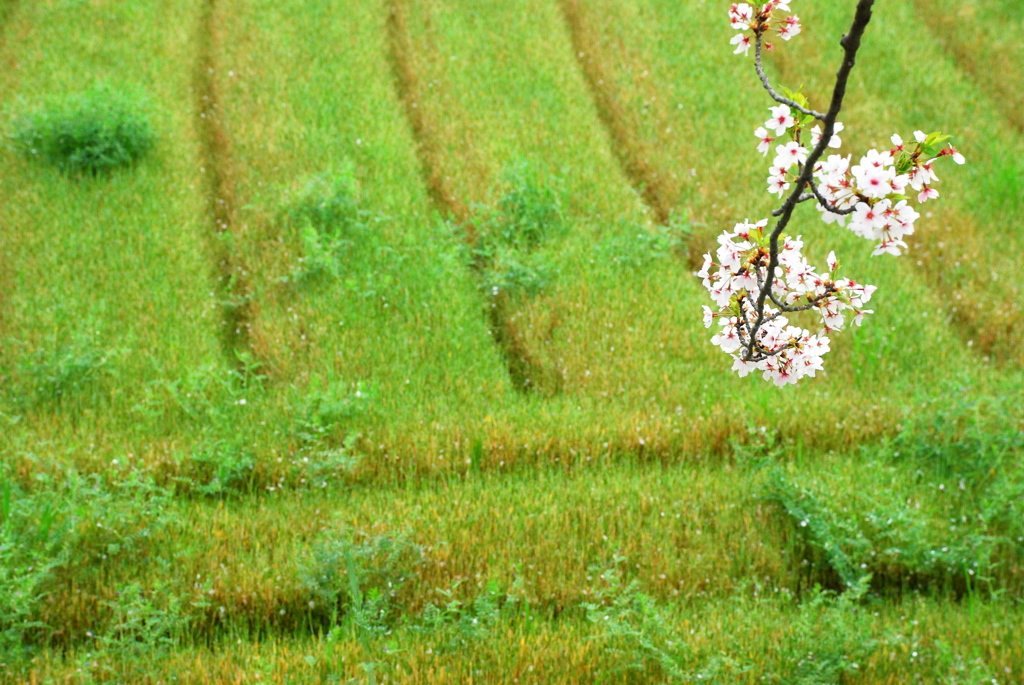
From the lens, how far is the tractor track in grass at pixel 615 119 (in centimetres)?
1053

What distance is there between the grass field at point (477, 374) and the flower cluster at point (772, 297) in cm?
204

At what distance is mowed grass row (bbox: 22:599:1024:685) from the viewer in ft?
18.2

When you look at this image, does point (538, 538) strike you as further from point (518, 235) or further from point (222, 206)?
point (222, 206)

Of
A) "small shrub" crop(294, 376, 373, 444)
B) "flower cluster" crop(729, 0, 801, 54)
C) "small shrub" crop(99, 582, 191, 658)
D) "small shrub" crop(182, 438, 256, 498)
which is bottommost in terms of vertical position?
"small shrub" crop(99, 582, 191, 658)

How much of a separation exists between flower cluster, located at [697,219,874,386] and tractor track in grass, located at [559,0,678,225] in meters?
5.68

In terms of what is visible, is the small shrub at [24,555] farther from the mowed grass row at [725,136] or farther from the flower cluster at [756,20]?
the mowed grass row at [725,136]

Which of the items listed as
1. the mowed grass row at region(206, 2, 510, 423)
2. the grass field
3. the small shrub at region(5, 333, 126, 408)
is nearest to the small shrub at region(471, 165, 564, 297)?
the grass field

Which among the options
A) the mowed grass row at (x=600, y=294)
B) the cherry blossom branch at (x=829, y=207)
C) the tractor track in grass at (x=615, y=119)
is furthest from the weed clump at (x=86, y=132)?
the cherry blossom branch at (x=829, y=207)

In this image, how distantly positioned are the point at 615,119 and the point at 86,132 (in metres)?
6.14

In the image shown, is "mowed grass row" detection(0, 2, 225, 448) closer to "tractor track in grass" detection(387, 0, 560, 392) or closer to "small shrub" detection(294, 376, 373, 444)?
"small shrub" detection(294, 376, 373, 444)

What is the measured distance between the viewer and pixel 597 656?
5707 mm

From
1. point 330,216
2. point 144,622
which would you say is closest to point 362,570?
point 144,622

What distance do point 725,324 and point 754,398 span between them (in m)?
3.73

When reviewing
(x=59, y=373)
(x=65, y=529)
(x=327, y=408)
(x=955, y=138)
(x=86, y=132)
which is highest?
(x=86, y=132)
